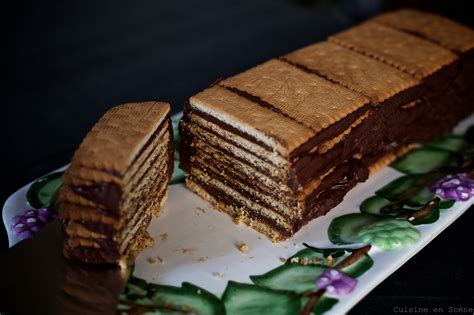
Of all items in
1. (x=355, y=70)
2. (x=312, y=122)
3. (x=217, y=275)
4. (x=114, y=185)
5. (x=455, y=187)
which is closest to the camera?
(x=114, y=185)

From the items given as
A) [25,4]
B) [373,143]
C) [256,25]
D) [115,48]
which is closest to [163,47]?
[115,48]

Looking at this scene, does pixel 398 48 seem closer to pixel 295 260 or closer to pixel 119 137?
pixel 295 260

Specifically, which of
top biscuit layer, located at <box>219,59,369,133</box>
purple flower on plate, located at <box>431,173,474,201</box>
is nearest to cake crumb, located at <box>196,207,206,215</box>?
top biscuit layer, located at <box>219,59,369,133</box>

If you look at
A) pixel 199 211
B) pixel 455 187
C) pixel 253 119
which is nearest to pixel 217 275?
pixel 199 211

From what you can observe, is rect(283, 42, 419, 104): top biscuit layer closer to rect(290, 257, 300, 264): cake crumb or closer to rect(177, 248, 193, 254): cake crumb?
rect(290, 257, 300, 264): cake crumb

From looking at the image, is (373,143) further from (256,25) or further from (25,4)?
(25,4)

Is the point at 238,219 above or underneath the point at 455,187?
underneath

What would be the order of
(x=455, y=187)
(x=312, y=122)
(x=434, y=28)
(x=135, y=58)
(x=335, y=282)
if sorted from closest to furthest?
(x=335, y=282) < (x=312, y=122) < (x=455, y=187) < (x=434, y=28) < (x=135, y=58)
